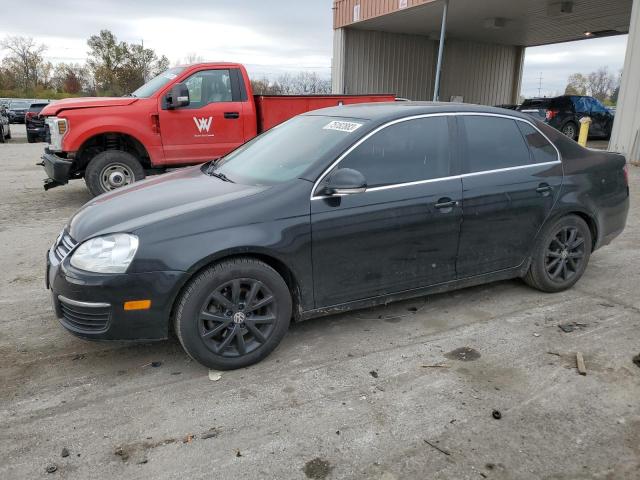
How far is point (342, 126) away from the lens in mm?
3789

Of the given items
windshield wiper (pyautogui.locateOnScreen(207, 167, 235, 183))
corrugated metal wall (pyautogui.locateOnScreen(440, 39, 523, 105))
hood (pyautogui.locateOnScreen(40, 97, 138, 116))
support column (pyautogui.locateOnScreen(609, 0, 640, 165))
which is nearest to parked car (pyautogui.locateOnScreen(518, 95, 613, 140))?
support column (pyautogui.locateOnScreen(609, 0, 640, 165))

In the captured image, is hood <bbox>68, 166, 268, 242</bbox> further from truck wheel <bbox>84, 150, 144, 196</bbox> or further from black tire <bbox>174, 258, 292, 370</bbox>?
truck wheel <bbox>84, 150, 144, 196</bbox>

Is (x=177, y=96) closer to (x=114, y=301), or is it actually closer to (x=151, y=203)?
(x=151, y=203)

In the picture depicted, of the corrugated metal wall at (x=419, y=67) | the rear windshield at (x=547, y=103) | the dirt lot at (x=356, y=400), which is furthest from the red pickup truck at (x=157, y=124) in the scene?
the rear windshield at (x=547, y=103)

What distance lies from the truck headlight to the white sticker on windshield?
513cm

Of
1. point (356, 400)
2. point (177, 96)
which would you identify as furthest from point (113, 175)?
point (356, 400)

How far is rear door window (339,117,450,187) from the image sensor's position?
3.57m

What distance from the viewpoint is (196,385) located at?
3.13 metres

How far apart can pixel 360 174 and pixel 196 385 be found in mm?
1634

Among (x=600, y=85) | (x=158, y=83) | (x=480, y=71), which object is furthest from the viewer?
(x=600, y=85)

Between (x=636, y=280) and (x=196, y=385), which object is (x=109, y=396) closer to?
(x=196, y=385)

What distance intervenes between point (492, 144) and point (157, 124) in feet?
17.7

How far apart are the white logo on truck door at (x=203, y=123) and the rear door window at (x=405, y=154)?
495 cm

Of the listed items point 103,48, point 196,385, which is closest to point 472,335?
point 196,385
